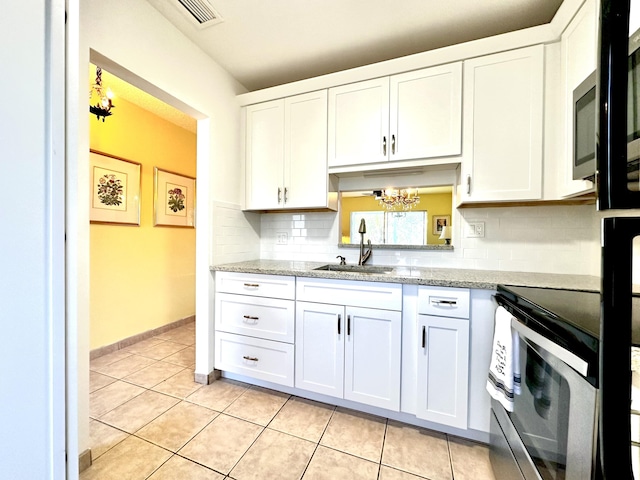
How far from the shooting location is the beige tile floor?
132cm

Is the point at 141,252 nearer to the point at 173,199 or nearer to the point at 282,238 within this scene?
the point at 173,199

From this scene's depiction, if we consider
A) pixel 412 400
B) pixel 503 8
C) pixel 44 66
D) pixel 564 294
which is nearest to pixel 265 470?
pixel 412 400

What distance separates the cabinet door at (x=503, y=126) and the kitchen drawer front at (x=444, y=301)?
2.16 feet

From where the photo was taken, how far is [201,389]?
2016 mm

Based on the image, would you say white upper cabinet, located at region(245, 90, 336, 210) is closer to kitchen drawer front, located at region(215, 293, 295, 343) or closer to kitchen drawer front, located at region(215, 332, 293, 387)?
kitchen drawer front, located at region(215, 293, 295, 343)

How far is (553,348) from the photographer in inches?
33.2

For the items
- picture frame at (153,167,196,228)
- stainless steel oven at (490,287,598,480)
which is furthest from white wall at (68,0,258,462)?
stainless steel oven at (490,287,598,480)

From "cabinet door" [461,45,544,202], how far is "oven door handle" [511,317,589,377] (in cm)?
93

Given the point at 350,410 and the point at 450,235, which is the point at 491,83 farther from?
the point at 350,410

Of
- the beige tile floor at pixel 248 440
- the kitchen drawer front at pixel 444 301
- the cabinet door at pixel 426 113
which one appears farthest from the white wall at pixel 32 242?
the cabinet door at pixel 426 113

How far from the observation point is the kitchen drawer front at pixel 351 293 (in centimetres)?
163

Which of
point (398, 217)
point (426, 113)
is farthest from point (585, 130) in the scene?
point (398, 217)

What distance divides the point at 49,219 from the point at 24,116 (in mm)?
239

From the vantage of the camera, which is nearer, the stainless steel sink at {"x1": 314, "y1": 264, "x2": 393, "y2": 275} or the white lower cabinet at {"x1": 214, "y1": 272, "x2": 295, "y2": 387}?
the white lower cabinet at {"x1": 214, "y1": 272, "x2": 295, "y2": 387}
